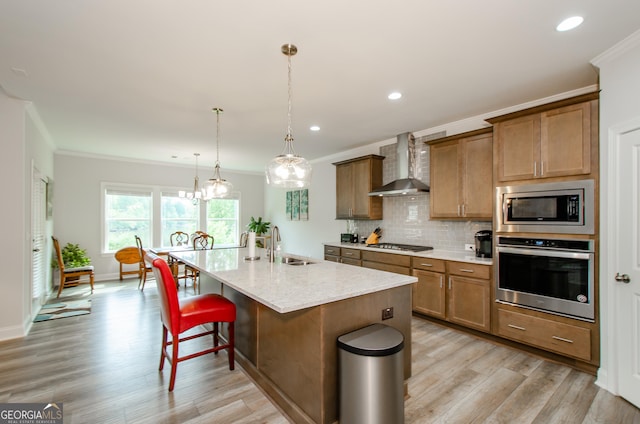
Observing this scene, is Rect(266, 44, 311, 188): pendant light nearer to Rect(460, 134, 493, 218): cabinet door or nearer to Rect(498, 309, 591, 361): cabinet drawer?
Rect(460, 134, 493, 218): cabinet door

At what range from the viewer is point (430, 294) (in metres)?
3.69

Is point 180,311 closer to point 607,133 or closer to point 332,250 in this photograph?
point 332,250

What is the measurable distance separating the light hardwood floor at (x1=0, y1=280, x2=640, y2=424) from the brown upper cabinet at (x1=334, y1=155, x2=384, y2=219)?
2.26 m

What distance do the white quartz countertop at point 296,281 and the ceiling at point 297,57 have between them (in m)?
1.80

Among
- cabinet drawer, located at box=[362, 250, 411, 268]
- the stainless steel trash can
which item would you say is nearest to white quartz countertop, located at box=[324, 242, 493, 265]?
cabinet drawer, located at box=[362, 250, 411, 268]

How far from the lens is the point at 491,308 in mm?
3156

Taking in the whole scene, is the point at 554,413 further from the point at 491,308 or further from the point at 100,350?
the point at 100,350

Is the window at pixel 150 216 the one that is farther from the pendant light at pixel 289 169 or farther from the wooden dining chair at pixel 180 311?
the pendant light at pixel 289 169

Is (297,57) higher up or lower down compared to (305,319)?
higher up

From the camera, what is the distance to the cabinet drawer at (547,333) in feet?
8.37

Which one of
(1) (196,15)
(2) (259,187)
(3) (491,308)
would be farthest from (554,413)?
(2) (259,187)

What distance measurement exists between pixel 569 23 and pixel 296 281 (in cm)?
260

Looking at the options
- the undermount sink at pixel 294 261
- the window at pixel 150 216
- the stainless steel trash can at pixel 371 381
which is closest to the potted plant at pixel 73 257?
the window at pixel 150 216

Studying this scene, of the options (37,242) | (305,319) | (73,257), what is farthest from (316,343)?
(73,257)
